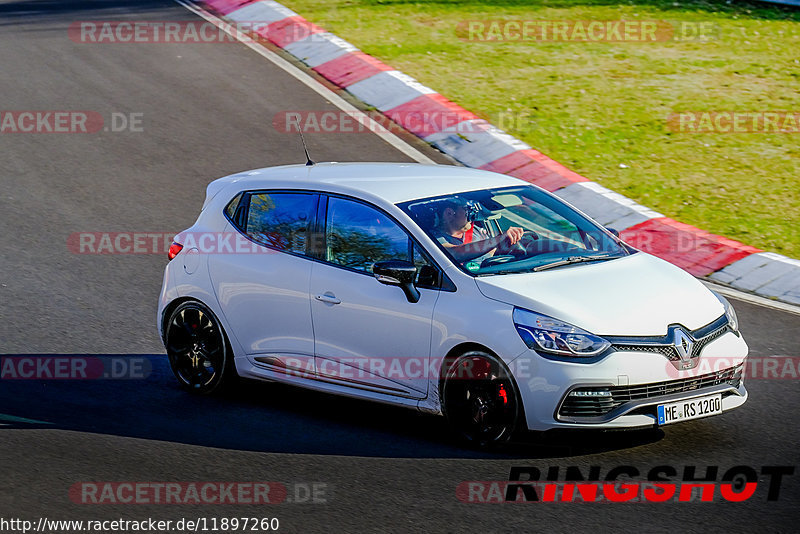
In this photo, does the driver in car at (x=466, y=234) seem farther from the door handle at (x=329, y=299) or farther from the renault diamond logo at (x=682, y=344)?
the renault diamond logo at (x=682, y=344)

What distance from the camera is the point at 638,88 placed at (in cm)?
1664

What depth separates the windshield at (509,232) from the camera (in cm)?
748

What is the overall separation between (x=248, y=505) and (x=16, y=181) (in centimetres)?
844

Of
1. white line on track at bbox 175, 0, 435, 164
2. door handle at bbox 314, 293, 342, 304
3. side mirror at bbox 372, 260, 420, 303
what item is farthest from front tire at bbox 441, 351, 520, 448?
white line on track at bbox 175, 0, 435, 164

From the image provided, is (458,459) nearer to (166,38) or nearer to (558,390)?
(558,390)

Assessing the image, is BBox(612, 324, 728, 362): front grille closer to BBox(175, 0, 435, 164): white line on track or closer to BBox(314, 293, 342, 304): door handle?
BBox(314, 293, 342, 304): door handle

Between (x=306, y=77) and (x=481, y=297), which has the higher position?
(x=481, y=297)

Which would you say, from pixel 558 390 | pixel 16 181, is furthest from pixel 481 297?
pixel 16 181

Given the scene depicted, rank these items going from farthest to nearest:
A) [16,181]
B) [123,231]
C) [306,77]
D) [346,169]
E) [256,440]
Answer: [306,77] → [16,181] → [123,231] → [346,169] → [256,440]

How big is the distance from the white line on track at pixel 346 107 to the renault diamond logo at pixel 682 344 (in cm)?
354

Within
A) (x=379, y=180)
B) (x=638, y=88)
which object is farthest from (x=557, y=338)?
(x=638, y=88)

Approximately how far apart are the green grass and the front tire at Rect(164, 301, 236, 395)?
5.94 meters

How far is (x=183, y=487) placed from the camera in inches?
264

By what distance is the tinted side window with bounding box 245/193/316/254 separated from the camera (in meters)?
8.15
